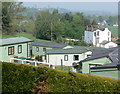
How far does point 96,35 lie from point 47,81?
2247 cm

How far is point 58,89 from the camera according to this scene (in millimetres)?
4031

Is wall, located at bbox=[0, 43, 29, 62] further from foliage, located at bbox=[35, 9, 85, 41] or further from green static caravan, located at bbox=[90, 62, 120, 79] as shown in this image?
foliage, located at bbox=[35, 9, 85, 41]

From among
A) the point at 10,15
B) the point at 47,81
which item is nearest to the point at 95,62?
the point at 47,81

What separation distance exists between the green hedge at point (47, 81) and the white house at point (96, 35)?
69.9 feet

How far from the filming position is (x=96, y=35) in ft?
86.0

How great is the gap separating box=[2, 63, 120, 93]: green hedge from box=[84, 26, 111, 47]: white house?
21.3 meters

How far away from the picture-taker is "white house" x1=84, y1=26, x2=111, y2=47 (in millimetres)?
25641

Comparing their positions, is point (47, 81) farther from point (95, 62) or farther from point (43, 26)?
point (43, 26)

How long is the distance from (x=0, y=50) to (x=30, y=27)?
41.3 feet

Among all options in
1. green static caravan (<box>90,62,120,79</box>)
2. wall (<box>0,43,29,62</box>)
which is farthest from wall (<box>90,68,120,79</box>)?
wall (<box>0,43,29,62</box>)

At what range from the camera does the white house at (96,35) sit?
25641 mm

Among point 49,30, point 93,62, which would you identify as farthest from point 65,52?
point 49,30

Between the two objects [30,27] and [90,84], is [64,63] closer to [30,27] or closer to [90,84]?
[90,84]

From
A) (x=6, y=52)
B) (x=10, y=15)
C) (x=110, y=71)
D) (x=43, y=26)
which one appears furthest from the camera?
(x=43, y=26)
